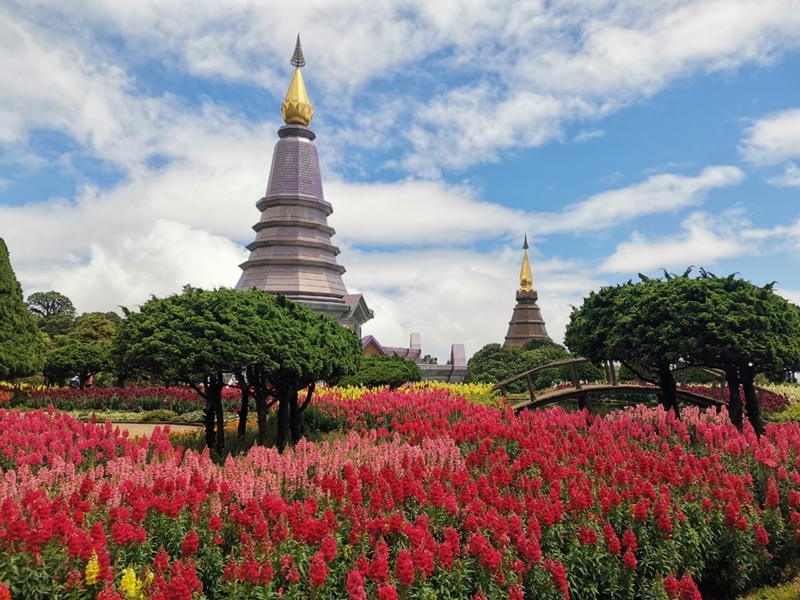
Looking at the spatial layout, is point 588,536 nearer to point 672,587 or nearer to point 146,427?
point 672,587

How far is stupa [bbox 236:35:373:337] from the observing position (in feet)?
140

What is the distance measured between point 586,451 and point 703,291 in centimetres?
729

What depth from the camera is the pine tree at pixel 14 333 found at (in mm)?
22438

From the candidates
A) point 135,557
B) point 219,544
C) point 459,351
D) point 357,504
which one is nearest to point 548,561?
point 357,504

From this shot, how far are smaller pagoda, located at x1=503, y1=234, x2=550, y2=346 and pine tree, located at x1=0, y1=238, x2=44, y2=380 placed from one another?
49.1m

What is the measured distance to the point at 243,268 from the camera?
44.6 meters

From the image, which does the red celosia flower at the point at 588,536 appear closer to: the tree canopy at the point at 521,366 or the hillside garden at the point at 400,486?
the hillside garden at the point at 400,486

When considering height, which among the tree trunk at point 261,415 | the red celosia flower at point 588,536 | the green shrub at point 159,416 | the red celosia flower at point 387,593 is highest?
the tree trunk at point 261,415

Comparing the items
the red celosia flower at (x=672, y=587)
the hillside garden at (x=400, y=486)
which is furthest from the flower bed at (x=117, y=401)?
the red celosia flower at (x=672, y=587)

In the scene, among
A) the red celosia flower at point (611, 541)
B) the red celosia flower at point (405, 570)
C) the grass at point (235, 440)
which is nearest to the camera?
the red celosia flower at point (405, 570)

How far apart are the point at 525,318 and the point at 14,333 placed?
53.5 meters

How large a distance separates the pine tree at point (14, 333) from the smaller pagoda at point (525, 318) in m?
49.1

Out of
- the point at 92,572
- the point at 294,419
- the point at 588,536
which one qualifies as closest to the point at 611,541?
the point at 588,536

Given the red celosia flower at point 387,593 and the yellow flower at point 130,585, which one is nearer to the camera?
the red celosia flower at point 387,593
